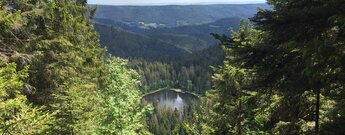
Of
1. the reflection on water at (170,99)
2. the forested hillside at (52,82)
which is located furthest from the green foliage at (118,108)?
the reflection on water at (170,99)

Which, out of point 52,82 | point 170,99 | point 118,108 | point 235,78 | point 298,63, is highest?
point 298,63

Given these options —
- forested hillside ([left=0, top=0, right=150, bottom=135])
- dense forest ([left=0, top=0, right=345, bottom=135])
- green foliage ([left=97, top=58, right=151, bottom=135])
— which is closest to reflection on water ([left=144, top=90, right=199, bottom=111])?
dense forest ([left=0, top=0, right=345, bottom=135])

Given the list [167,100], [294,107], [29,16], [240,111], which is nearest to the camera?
[294,107]

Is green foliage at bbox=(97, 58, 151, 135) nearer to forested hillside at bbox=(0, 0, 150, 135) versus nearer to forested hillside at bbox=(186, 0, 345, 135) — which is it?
forested hillside at bbox=(0, 0, 150, 135)

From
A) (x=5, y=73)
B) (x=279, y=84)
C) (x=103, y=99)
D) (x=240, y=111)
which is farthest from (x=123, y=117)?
(x=240, y=111)

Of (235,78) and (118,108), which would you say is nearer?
(118,108)

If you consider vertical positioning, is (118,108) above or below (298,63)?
below

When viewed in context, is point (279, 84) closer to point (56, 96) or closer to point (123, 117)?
point (123, 117)

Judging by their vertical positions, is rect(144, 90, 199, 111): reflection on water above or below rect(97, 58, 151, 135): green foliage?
below

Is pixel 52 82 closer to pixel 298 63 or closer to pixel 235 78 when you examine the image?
pixel 235 78

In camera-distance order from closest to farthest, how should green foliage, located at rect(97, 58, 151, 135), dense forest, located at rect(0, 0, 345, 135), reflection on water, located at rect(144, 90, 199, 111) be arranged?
dense forest, located at rect(0, 0, 345, 135), green foliage, located at rect(97, 58, 151, 135), reflection on water, located at rect(144, 90, 199, 111)

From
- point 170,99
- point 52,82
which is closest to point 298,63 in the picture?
point 52,82
